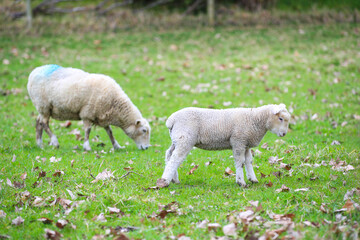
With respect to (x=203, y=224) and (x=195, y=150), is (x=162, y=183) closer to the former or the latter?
(x=203, y=224)

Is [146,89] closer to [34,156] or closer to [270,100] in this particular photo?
[270,100]

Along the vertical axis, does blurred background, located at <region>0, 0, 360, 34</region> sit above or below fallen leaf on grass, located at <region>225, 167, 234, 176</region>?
above

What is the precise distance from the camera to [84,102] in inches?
397

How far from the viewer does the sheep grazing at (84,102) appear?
33.0 feet

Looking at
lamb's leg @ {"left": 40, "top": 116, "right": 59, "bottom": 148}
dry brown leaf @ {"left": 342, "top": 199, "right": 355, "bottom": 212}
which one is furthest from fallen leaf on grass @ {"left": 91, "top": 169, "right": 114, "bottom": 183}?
dry brown leaf @ {"left": 342, "top": 199, "right": 355, "bottom": 212}

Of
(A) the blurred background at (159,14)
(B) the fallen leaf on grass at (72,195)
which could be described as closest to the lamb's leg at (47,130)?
(B) the fallen leaf on grass at (72,195)

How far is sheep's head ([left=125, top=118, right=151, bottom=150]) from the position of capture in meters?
10.2

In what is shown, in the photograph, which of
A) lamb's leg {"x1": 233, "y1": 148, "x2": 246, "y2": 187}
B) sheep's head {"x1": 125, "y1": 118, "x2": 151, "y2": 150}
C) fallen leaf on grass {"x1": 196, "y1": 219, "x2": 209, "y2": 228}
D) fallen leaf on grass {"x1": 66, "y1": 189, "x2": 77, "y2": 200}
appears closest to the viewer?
fallen leaf on grass {"x1": 196, "y1": 219, "x2": 209, "y2": 228}

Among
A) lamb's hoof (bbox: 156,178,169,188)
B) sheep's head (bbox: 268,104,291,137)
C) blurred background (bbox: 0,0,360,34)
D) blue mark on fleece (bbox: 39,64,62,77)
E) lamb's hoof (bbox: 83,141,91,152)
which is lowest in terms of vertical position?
lamb's hoof (bbox: 83,141,91,152)

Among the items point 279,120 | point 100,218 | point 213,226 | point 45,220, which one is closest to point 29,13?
point 279,120

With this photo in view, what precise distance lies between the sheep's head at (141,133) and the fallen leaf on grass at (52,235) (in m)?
4.98

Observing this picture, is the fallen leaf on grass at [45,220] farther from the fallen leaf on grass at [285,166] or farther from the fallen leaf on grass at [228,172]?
the fallen leaf on grass at [285,166]

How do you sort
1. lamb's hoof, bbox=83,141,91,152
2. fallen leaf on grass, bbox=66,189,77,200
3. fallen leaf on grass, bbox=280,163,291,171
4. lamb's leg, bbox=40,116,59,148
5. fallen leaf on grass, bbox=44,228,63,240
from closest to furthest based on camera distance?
fallen leaf on grass, bbox=44,228,63,240 < fallen leaf on grass, bbox=66,189,77,200 < fallen leaf on grass, bbox=280,163,291,171 < lamb's hoof, bbox=83,141,91,152 < lamb's leg, bbox=40,116,59,148

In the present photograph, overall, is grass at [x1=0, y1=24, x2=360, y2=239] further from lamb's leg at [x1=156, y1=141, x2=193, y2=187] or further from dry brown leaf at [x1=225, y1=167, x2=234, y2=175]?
lamb's leg at [x1=156, y1=141, x2=193, y2=187]
